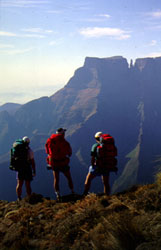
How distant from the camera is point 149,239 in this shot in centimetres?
464

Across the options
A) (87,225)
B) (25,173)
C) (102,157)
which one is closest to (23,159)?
(25,173)

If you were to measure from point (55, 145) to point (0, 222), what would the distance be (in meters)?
3.13

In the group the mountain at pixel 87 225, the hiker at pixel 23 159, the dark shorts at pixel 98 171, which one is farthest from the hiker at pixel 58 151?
the mountain at pixel 87 225

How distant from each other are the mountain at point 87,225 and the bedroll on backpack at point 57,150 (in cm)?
143

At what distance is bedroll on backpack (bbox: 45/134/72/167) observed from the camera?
962 cm

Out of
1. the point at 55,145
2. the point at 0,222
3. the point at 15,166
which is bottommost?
the point at 0,222

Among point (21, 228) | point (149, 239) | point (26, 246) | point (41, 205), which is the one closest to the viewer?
point (149, 239)

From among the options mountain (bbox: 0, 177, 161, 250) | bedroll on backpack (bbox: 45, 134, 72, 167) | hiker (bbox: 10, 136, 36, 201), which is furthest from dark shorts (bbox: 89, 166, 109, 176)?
hiker (bbox: 10, 136, 36, 201)

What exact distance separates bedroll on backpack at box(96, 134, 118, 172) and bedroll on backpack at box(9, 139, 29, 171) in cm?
279

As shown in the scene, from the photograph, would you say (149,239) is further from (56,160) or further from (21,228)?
(56,160)

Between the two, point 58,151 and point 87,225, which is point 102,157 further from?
point 87,225

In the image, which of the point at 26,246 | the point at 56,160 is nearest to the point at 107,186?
the point at 56,160

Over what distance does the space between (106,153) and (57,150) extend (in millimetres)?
1817

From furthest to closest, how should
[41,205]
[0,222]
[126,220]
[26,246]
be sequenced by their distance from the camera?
[41,205] → [0,222] → [26,246] → [126,220]
